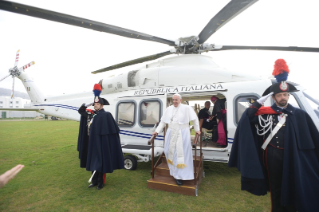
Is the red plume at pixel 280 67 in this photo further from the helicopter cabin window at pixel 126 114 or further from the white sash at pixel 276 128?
the helicopter cabin window at pixel 126 114

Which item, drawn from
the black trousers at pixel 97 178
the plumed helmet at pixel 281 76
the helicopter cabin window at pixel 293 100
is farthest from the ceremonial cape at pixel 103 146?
the helicopter cabin window at pixel 293 100

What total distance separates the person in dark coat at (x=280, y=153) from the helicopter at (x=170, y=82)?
2083mm

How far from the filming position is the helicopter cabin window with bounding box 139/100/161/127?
202 inches

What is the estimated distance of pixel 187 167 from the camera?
142 inches

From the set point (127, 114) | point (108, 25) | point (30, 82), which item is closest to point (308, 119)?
point (108, 25)

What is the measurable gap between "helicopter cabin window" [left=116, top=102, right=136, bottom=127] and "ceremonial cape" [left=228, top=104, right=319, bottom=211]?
382cm

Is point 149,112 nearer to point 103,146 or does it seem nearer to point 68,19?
point 103,146

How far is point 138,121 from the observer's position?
5.34m

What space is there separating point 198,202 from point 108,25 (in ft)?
14.3

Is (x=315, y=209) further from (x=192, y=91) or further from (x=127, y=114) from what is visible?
(x=127, y=114)

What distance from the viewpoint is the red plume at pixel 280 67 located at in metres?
2.10

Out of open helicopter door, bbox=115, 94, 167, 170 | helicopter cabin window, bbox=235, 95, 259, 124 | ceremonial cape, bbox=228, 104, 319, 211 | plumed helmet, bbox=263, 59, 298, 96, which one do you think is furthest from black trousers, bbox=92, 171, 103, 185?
plumed helmet, bbox=263, 59, 298, 96

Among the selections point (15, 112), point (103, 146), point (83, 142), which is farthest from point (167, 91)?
point (15, 112)

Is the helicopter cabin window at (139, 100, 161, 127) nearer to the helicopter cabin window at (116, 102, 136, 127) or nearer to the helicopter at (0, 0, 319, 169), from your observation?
the helicopter at (0, 0, 319, 169)
